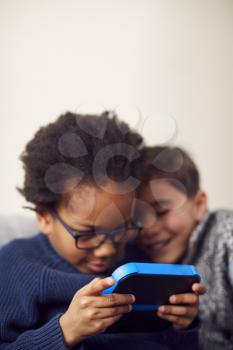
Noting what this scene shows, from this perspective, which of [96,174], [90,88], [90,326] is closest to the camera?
[90,326]

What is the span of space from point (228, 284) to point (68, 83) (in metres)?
0.68

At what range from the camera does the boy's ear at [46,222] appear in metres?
0.83

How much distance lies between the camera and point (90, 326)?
0.60 meters

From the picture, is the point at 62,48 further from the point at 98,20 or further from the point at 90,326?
the point at 90,326

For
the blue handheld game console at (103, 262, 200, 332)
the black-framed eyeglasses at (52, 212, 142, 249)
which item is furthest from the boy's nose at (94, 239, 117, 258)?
the blue handheld game console at (103, 262, 200, 332)

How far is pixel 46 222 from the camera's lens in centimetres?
84

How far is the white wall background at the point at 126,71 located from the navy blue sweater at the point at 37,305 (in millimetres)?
394

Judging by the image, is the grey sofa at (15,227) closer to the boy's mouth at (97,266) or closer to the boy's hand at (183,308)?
the boy's mouth at (97,266)

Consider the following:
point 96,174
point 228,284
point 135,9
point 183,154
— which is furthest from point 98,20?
point 228,284

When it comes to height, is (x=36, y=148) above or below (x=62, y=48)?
below

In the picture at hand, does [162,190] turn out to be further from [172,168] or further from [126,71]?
[126,71]

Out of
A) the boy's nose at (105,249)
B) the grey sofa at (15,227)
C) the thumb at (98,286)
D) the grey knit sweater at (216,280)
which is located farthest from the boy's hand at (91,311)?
the grey sofa at (15,227)

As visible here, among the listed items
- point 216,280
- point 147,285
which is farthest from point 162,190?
point 147,285

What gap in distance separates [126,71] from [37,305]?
0.75m
